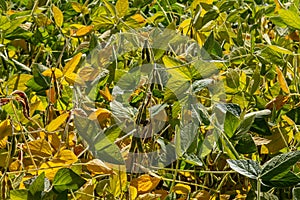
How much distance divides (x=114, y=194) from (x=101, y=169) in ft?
0.10

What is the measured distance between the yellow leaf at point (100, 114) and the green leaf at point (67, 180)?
5.5 inches

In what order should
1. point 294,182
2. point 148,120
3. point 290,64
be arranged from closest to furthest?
1. point 294,182
2. point 148,120
3. point 290,64

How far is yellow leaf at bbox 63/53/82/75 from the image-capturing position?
85cm

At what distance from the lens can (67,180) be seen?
0.63 m

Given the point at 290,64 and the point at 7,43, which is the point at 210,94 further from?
the point at 7,43

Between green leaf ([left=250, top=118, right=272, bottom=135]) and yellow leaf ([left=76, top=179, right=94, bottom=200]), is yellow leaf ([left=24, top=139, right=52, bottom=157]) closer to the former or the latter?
yellow leaf ([left=76, top=179, right=94, bottom=200])

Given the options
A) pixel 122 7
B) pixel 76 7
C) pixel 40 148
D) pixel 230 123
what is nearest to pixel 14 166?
pixel 40 148

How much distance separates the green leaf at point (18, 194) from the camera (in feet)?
1.98

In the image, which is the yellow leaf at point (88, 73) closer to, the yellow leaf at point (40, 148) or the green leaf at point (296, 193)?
the yellow leaf at point (40, 148)

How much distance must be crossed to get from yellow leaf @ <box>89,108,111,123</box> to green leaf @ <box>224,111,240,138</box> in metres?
0.17

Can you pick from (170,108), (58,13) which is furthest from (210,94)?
(58,13)

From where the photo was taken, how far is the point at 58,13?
1096 millimetres

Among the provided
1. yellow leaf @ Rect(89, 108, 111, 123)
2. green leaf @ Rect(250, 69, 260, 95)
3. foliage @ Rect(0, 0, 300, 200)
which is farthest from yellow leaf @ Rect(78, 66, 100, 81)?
green leaf @ Rect(250, 69, 260, 95)

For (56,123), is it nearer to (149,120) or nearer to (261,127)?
(149,120)
